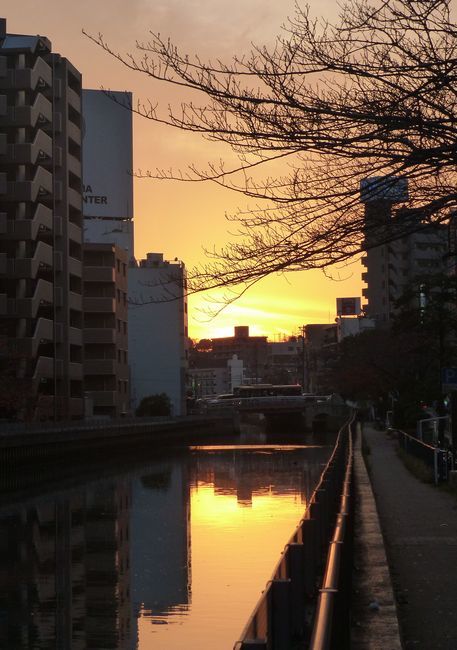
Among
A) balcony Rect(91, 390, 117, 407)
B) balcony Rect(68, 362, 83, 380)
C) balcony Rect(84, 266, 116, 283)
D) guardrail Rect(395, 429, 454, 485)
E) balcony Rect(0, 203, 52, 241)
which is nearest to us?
guardrail Rect(395, 429, 454, 485)

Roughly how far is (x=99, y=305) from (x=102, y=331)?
90.2 inches

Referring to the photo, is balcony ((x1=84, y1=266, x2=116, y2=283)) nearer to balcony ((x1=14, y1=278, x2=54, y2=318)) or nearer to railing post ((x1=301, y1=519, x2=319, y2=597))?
balcony ((x1=14, y1=278, x2=54, y2=318))

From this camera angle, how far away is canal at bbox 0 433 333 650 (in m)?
14.6

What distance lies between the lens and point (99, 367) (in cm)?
9938

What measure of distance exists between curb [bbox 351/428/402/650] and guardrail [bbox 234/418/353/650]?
41cm

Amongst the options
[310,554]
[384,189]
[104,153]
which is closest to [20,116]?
[104,153]

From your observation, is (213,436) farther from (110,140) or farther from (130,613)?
(130,613)

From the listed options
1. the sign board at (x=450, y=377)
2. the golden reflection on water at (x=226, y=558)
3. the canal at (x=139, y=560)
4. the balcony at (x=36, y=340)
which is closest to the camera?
the golden reflection on water at (x=226, y=558)

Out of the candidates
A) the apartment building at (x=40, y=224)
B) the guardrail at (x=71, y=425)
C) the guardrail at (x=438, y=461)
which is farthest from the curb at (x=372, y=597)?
the apartment building at (x=40, y=224)

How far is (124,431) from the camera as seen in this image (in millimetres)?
82562

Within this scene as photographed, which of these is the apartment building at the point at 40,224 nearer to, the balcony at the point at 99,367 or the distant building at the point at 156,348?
the balcony at the point at 99,367

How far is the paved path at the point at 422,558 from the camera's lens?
10211 mm

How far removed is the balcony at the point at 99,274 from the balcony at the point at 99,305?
5.84ft

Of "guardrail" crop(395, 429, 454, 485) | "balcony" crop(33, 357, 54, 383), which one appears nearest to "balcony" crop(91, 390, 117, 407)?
"balcony" crop(33, 357, 54, 383)
